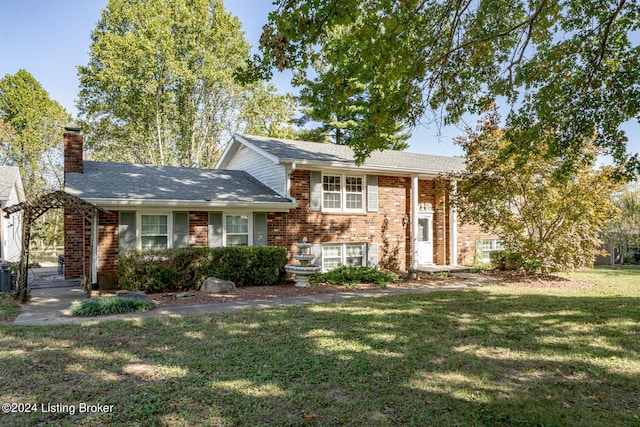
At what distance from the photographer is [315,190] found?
517 inches

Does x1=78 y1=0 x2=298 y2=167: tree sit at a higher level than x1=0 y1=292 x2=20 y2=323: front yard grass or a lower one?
higher

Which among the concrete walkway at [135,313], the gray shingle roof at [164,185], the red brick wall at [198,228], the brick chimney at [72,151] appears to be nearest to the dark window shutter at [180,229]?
the red brick wall at [198,228]

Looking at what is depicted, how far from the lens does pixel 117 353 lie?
4.97 meters

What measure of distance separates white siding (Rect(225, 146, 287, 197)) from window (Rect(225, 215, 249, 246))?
165 centimetres


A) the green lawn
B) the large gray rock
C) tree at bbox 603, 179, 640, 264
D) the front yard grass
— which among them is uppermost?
tree at bbox 603, 179, 640, 264

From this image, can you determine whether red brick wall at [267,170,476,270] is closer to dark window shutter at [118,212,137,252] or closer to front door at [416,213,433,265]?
front door at [416,213,433,265]

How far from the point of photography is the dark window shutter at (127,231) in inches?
407

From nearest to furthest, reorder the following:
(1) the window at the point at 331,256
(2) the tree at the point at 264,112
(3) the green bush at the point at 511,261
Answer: (3) the green bush at the point at 511,261, (1) the window at the point at 331,256, (2) the tree at the point at 264,112

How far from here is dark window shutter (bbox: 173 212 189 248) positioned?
11.1 meters

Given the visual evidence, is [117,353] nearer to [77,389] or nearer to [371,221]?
[77,389]

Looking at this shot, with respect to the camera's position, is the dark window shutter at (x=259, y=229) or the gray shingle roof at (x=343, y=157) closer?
the dark window shutter at (x=259, y=229)

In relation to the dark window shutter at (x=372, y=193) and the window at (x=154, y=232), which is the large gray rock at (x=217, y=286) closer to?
the window at (x=154, y=232)

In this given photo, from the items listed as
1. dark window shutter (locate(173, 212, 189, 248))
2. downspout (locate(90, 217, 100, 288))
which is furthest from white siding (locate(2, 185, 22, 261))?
dark window shutter (locate(173, 212, 189, 248))

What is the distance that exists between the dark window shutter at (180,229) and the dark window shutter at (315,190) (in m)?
4.11
